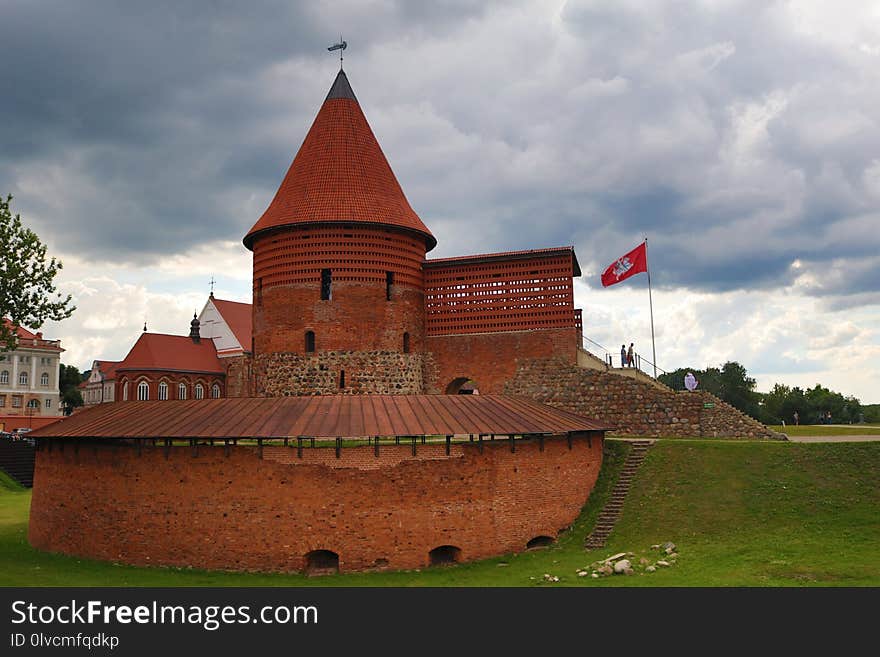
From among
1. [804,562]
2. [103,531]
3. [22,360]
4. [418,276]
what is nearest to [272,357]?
[418,276]

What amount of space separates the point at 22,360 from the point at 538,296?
151 ft

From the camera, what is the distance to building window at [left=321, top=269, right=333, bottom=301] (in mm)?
23344

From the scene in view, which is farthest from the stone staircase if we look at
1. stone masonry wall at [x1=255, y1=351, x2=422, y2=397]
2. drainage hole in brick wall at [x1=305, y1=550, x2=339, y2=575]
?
stone masonry wall at [x1=255, y1=351, x2=422, y2=397]

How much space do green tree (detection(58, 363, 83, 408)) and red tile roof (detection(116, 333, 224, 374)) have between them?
Answer: 95.4ft

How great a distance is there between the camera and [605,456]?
20.1 meters

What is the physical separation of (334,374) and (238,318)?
800 inches

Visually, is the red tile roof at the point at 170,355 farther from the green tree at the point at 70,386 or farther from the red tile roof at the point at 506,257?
the green tree at the point at 70,386

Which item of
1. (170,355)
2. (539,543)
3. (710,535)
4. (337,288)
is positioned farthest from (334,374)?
(170,355)

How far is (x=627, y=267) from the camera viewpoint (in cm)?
2442

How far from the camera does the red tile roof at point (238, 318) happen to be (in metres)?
39.9

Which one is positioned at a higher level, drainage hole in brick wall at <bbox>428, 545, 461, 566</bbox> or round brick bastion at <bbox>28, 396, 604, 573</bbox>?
round brick bastion at <bbox>28, 396, 604, 573</bbox>

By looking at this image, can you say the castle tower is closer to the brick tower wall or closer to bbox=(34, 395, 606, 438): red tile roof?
the brick tower wall

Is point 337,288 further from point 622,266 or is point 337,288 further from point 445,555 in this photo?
point 445,555

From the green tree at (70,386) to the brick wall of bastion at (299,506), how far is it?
50.1 meters
